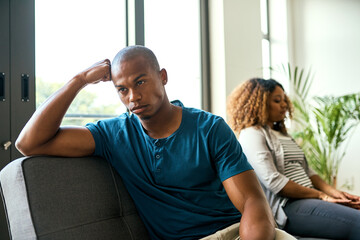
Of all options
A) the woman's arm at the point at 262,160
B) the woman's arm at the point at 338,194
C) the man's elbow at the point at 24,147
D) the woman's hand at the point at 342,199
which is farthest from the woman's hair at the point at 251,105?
the man's elbow at the point at 24,147

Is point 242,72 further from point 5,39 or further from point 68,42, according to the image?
point 5,39

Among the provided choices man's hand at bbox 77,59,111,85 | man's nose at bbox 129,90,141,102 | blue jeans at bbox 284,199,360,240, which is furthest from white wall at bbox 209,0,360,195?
man's nose at bbox 129,90,141,102

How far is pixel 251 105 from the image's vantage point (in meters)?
2.26

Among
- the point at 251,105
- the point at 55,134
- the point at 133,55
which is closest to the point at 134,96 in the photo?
the point at 133,55

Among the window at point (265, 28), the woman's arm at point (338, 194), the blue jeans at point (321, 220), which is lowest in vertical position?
the blue jeans at point (321, 220)

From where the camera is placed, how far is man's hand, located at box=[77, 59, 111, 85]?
4.55 ft

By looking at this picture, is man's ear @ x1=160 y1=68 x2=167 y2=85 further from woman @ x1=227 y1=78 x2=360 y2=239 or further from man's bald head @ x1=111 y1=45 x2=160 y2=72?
woman @ x1=227 y1=78 x2=360 y2=239

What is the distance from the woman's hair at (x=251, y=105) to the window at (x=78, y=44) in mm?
906

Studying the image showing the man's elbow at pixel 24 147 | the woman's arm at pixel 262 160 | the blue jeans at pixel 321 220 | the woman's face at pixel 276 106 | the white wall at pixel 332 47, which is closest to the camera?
the man's elbow at pixel 24 147

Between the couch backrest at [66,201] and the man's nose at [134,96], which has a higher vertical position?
the man's nose at [134,96]

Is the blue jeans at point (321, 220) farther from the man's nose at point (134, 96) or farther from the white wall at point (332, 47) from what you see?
the white wall at point (332, 47)

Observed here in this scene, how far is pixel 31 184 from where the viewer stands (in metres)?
1.13

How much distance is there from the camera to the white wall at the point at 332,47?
14.4ft

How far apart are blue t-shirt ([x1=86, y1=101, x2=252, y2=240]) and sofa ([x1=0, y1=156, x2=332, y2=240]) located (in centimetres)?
7
